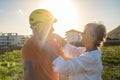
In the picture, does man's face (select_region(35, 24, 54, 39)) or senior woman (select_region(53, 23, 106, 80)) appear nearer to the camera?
man's face (select_region(35, 24, 54, 39))

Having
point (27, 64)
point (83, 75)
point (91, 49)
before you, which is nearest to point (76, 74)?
point (83, 75)

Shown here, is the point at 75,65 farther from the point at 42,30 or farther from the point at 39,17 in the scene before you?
the point at 39,17

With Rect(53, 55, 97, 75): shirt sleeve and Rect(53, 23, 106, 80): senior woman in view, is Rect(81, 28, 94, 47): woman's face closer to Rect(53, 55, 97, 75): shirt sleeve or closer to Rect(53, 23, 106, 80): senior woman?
Rect(53, 23, 106, 80): senior woman

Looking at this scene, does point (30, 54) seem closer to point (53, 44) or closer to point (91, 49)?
point (53, 44)

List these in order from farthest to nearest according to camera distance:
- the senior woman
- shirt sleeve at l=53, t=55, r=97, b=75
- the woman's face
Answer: the woman's face, the senior woman, shirt sleeve at l=53, t=55, r=97, b=75

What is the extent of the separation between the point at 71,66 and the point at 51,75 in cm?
22

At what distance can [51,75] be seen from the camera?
3256 mm

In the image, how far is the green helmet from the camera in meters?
3.14

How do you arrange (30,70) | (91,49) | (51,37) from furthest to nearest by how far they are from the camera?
(91,49), (51,37), (30,70)

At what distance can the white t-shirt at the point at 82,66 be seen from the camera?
121 inches

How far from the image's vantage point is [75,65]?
3195 millimetres

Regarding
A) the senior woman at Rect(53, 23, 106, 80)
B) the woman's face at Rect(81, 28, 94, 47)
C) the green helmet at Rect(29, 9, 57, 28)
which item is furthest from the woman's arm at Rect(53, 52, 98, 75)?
the green helmet at Rect(29, 9, 57, 28)

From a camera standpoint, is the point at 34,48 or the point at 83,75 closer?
the point at 34,48

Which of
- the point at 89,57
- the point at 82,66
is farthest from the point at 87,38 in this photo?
the point at 82,66
